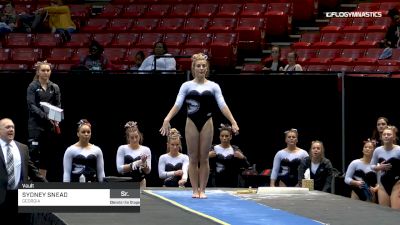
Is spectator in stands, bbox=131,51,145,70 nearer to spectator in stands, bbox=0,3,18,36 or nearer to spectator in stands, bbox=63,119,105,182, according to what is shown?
spectator in stands, bbox=63,119,105,182

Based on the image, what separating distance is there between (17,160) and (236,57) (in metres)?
8.19

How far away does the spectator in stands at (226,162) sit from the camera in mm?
14515

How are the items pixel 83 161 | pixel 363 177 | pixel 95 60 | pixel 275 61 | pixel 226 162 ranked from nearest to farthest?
1. pixel 83 161
2. pixel 363 177
3. pixel 226 162
4. pixel 275 61
5. pixel 95 60

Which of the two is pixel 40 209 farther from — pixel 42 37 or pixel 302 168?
pixel 42 37

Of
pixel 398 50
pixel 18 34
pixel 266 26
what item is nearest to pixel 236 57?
pixel 266 26

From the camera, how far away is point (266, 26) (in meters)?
18.7

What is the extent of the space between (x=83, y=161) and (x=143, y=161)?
0.70 meters

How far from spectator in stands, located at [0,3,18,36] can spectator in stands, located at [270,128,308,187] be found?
7.42 metres

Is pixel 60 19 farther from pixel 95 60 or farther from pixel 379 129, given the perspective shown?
pixel 379 129

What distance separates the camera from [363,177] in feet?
45.0

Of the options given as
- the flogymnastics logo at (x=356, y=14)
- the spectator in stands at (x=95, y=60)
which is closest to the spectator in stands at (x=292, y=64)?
the spectator in stands at (x=95, y=60)

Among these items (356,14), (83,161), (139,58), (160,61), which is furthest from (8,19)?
(83,161)

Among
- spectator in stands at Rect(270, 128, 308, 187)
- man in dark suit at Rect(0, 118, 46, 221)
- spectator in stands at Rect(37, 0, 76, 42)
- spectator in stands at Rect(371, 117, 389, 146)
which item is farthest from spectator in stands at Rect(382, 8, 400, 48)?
man in dark suit at Rect(0, 118, 46, 221)

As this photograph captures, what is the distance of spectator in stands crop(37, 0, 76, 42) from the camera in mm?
19500
